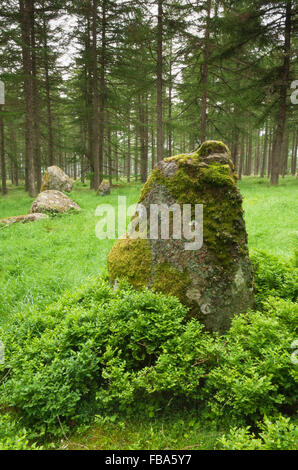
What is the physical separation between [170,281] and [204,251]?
0.65 metres

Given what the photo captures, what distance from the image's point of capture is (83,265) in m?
6.57

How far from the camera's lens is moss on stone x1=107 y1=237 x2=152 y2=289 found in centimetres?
404

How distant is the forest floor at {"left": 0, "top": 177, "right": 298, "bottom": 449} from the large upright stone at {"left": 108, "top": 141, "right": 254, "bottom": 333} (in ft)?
4.17

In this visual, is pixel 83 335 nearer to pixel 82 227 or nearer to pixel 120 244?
pixel 120 244

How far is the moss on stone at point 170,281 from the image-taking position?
3.67 m

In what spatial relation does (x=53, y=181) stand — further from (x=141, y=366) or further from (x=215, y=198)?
(x=141, y=366)

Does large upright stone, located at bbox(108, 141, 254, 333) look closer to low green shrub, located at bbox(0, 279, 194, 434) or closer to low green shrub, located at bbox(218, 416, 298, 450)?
low green shrub, located at bbox(0, 279, 194, 434)

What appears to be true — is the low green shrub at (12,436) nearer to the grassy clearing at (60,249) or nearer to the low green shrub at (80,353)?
the low green shrub at (80,353)

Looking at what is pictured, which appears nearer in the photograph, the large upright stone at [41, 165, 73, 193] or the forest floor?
the forest floor

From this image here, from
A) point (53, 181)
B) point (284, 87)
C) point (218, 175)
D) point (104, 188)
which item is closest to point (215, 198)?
point (218, 175)

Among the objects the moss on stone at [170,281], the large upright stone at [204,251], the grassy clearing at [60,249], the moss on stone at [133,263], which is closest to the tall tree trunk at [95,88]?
the grassy clearing at [60,249]

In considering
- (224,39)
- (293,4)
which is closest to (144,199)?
(293,4)

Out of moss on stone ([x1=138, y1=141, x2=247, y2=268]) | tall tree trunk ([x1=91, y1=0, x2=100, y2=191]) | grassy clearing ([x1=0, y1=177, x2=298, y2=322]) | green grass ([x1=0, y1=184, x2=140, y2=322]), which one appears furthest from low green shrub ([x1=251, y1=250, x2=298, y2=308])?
tall tree trunk ([x1=91, y1=0, x2=100, y2=191])

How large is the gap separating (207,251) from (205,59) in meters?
17.5
